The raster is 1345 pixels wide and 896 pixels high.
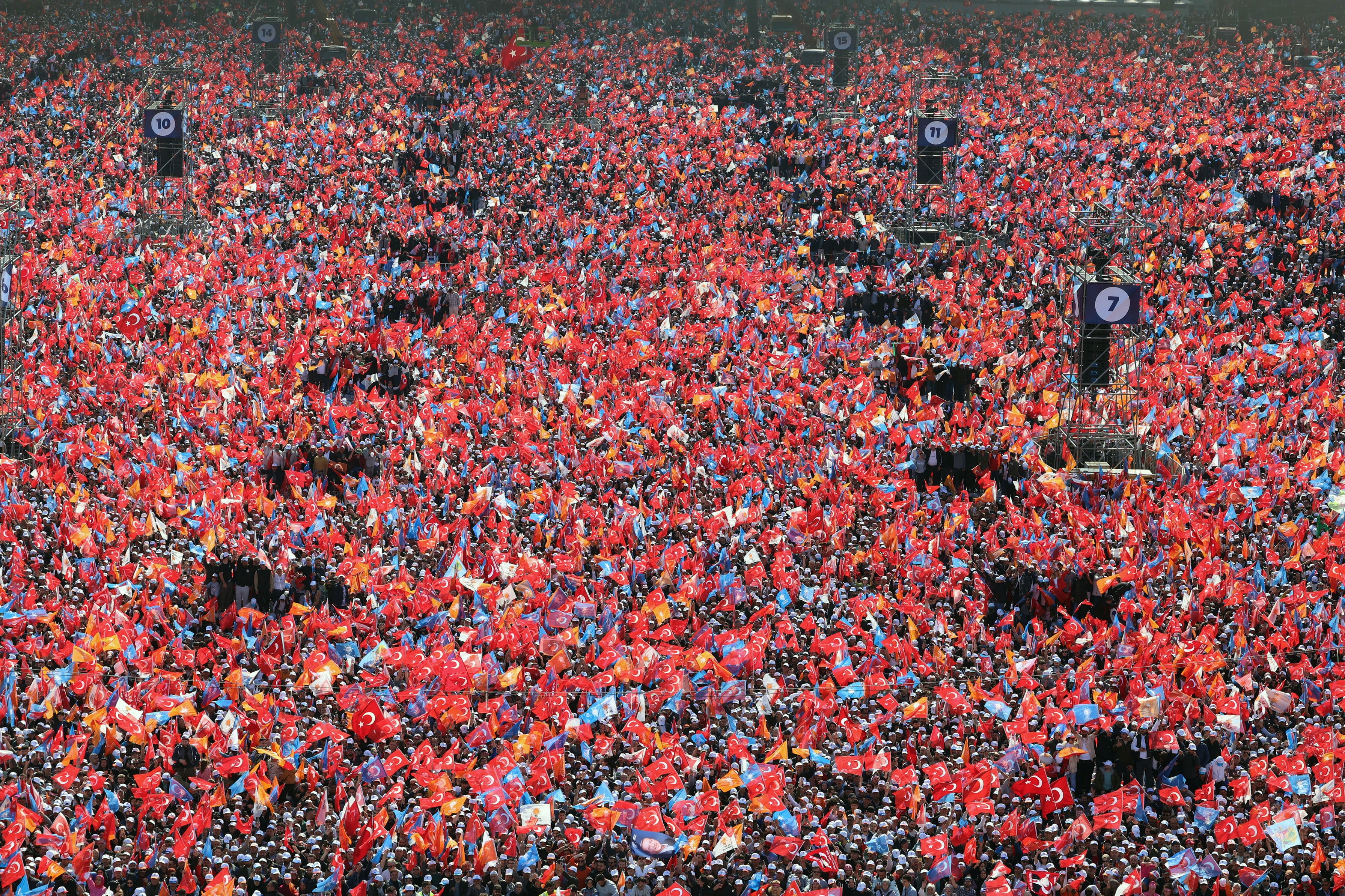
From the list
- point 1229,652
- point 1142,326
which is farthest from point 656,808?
point 1142,326

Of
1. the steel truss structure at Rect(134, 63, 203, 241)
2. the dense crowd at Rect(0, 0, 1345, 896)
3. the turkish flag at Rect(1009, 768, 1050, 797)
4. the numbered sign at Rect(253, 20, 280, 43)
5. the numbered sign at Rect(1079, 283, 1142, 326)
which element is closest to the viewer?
the dense crowd at Rect(0, 0, 1345, 896)

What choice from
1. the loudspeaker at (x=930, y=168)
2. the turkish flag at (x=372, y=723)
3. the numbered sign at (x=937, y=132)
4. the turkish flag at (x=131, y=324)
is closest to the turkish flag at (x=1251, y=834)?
the turkish flag at (x=372, y=723)

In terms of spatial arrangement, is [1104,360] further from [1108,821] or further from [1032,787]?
[1108,821]

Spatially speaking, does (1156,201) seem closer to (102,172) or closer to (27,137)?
(102,172)

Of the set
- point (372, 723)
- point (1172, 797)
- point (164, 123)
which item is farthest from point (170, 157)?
point (1172, 797)

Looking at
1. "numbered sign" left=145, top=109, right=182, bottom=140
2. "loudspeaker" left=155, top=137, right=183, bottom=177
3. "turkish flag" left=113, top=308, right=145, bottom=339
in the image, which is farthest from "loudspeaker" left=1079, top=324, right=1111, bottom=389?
"numbered sign" left=145, top=109, right=182, bottom=140

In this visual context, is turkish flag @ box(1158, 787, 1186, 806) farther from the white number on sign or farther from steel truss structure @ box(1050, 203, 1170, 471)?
the white number on sign

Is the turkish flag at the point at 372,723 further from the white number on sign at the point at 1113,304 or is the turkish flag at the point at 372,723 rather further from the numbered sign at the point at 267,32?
the numbered sign at the point at 267,32
